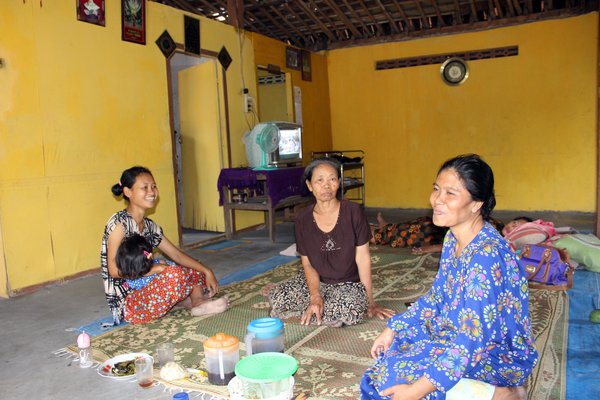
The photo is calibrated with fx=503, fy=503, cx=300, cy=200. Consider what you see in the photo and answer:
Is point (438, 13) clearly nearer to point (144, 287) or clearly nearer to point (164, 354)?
point (144, 287)

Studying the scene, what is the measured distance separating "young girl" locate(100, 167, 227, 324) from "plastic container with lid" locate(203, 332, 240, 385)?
94 cm

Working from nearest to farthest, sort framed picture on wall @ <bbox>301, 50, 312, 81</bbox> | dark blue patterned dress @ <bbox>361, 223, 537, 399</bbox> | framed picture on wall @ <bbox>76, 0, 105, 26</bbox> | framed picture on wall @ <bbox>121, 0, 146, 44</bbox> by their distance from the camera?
dark blue patterned dress @ <bbox>361, 223, 537, 399</bbox>
framed picture on wall @ <bbox>76, 0, 105, 26</bbox>
framed picture on wall @ <bbox>121, 0, 146, 44</bbox>
framed picture on wall @ <bbox>301, 50, 312, 81</bbox>

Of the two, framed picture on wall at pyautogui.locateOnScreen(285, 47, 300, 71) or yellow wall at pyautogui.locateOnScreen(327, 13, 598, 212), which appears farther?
framed picture on wall at pyautogui.locateOnScreen(285, 47, 300, 71)

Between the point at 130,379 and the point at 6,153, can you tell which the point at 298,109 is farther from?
the point at 130,379

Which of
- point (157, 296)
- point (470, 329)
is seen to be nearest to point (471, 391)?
point (470, 329)

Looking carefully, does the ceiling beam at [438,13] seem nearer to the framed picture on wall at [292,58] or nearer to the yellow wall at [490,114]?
the yellow wall at [490,114]

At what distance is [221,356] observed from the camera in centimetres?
226

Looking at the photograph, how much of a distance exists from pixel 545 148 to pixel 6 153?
6769 mm

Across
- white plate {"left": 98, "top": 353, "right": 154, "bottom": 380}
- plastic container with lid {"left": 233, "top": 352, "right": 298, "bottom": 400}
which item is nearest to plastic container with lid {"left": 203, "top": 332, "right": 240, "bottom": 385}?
plastic container with lid {"left": 233, "top": 352, "right": 298, "bottom": 400}

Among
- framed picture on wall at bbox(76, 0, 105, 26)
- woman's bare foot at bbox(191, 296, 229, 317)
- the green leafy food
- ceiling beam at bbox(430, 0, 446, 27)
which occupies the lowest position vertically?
the green leafy food

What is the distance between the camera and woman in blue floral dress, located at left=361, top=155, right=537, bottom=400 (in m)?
1.46

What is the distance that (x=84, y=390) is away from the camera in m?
2.36

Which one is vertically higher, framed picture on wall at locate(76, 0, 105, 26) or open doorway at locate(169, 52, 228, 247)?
framed picture on wall at locate(76, 0, 105, 26)

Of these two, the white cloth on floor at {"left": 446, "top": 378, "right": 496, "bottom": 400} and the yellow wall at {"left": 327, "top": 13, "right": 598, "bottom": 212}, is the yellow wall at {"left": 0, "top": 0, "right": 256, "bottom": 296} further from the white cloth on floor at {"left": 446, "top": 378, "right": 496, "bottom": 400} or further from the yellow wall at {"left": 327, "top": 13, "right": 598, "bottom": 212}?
the yellow wall at {"left": 327, "top": 13, "right": 598, "bottom": 212}
